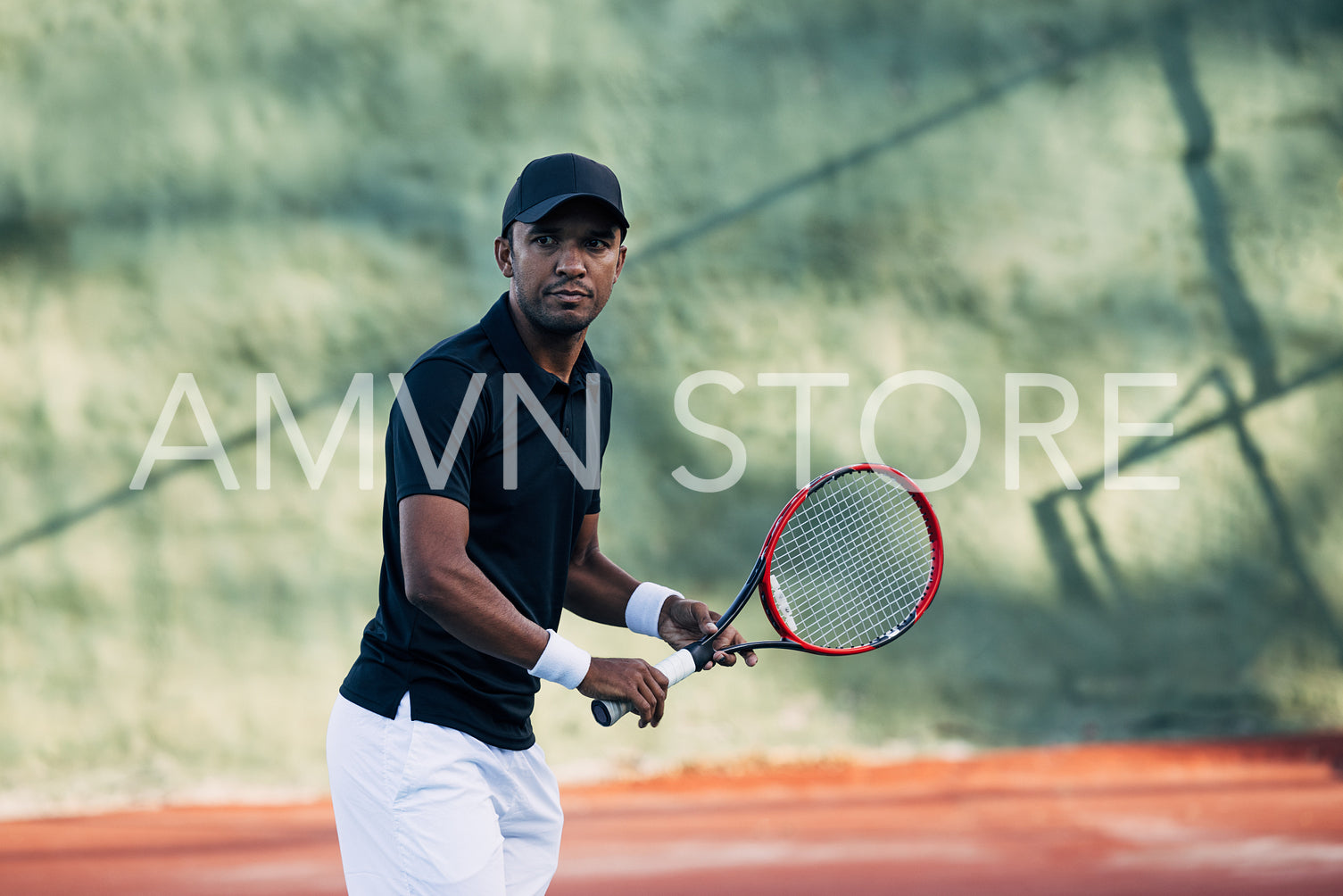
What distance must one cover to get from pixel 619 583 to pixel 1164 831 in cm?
325

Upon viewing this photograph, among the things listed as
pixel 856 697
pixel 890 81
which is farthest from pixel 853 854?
pixel 890 81

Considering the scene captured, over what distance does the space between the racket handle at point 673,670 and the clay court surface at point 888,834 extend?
2.14 m

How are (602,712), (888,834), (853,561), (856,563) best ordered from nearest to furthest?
(602,712) < (853,561) < (888,834) < (856,563)

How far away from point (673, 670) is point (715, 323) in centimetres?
361

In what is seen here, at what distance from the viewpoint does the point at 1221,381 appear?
604cm

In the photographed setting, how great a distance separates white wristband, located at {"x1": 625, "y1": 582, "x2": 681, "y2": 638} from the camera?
2.57 metres

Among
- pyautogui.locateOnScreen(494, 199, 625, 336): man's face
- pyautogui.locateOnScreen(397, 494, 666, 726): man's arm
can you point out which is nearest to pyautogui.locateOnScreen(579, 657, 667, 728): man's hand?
pyautogui.locateOnScreen(397, 494, 666, 726): man's arm

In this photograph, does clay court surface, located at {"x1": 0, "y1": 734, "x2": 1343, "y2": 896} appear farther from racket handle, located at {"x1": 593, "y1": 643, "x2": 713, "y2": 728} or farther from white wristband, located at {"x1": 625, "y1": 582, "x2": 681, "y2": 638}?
racket handle, located at {"x1": 593, "y1": 643, "x2": 713, "y2": 728}

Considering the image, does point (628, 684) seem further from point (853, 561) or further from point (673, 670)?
point (853, 561)

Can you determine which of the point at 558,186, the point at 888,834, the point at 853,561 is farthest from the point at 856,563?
the point at 558,186

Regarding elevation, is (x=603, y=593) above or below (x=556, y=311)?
below

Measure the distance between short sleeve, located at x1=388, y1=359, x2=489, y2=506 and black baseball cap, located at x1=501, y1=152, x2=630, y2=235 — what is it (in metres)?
0.33

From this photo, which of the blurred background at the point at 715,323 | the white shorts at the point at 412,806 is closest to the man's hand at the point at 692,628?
the white shorts at the point at 412,806

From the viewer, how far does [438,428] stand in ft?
6.64
